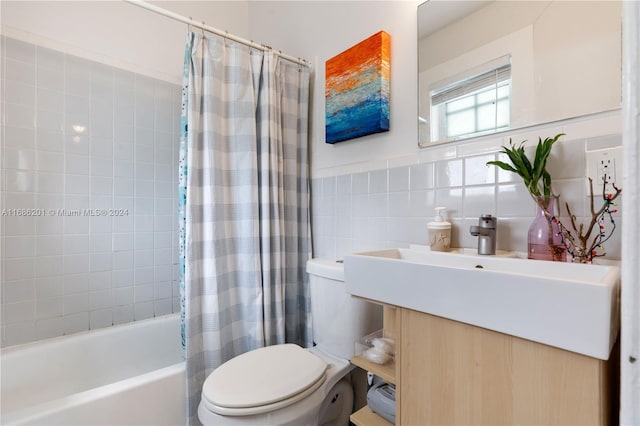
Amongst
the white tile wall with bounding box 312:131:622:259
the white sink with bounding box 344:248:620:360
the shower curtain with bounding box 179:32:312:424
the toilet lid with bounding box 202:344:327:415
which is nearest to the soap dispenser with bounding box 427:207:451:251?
the white tile wall with bounding box 312:131:622:259

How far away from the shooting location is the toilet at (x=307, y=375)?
36.3 inches

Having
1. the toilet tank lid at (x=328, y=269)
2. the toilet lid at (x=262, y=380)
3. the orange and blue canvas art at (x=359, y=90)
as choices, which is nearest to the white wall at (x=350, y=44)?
the orange and blue canvas art at (x=359, y=90)

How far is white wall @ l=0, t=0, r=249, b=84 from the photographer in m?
1.49

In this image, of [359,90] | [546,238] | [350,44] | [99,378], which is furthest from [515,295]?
[99,378]

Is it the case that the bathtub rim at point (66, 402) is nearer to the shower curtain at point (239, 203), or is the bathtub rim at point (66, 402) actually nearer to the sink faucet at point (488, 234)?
the shower curtain at point (239, 203)

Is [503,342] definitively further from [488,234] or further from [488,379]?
[488,234]

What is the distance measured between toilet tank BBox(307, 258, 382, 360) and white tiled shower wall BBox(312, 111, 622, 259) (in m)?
0.24

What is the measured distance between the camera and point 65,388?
1469 mm

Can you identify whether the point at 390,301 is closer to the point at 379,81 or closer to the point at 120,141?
the point at 379,81

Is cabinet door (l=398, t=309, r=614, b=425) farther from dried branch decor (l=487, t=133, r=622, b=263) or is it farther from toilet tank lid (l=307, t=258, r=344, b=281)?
toilet tank lid (l=307, t=258, r=344, b=281)

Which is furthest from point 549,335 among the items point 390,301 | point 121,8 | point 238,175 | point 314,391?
point 121,8

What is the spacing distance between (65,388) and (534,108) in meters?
→ 2.31

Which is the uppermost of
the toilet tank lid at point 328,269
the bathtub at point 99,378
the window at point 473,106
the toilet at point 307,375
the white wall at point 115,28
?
the white wall at point 115,28

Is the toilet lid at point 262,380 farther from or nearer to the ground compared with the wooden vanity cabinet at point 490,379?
nearer to the ground
